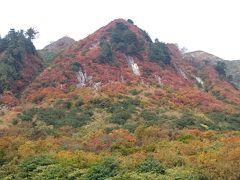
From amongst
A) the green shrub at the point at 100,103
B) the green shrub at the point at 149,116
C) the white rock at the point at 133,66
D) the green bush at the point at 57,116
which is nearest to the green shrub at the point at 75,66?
the white rock at the point at 133,66

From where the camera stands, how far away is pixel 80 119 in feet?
185

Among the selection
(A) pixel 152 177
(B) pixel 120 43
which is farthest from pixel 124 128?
(B) pixel 120 43

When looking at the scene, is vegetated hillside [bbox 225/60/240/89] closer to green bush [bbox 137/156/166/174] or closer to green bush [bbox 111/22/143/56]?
green bush [bbox 111/22/143/56]

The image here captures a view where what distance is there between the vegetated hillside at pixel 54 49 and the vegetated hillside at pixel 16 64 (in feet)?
12.6

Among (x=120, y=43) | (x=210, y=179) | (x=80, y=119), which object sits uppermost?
(x=120, y=43)

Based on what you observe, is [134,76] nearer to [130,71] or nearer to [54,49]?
[130,71]

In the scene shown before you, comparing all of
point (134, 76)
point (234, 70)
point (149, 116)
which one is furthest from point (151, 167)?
point (234, 70)

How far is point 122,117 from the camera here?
56438 millimetres

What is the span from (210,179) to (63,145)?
646 inches

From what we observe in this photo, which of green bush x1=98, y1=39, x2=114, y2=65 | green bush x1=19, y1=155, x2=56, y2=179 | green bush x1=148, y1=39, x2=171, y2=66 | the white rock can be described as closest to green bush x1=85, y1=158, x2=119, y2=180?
green bush x1=19, y1=155, x2=56, y2=179

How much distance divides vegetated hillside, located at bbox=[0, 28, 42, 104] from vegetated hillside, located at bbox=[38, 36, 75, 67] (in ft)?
12.6

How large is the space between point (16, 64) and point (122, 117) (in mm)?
28619

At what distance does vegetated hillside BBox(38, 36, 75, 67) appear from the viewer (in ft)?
311

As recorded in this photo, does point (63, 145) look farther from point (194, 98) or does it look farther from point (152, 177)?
point (194, 98)
